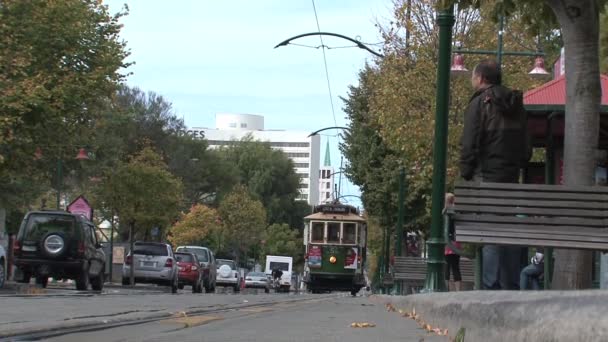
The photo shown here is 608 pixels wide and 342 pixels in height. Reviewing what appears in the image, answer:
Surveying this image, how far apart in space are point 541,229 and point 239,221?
72.5 metres

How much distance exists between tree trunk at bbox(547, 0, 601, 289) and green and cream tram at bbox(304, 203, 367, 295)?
89.8 ft

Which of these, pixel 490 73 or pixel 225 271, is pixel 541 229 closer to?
pixel 490 73

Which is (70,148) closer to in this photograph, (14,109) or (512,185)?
(14,109)

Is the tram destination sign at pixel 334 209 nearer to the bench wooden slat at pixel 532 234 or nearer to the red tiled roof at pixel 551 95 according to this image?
the red tiled roof at pixel 551 95

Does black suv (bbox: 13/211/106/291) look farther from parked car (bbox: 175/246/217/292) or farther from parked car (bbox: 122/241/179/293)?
parked car (bbox: 175/246/217/292)

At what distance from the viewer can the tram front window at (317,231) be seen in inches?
1409

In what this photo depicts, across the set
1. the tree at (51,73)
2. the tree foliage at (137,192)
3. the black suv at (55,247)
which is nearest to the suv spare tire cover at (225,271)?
the tree foliage at (137,192)

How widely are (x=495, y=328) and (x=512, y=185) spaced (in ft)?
10.1

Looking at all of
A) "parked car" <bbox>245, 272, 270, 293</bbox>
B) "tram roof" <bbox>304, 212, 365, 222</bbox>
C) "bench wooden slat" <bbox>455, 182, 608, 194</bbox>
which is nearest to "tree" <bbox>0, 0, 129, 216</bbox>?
"tram roof" <bbox>304, 212, 365, 222</bbox>

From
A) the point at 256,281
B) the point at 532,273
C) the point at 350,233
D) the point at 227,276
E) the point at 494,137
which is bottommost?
the point at 256,281

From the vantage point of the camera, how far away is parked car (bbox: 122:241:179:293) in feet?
99.4

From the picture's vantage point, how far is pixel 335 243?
117ft

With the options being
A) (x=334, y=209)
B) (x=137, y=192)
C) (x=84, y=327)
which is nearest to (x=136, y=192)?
(x=137, y=192)

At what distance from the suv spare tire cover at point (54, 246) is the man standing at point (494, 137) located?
15250 millimetres
